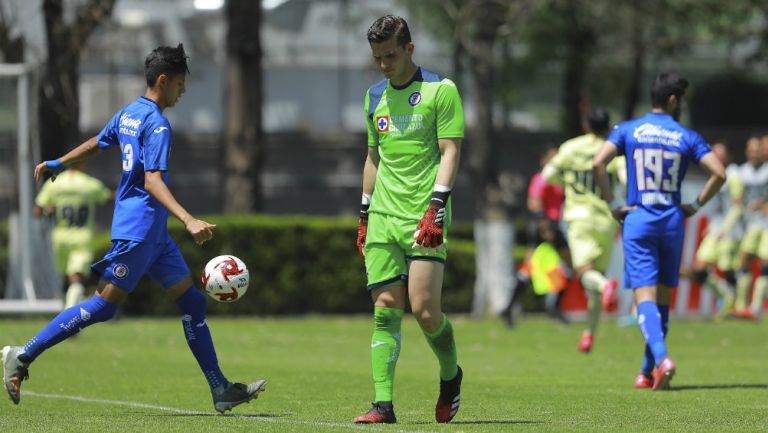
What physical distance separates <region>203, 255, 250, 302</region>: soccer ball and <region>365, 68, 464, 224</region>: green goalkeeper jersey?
93 cm

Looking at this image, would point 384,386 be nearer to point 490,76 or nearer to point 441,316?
point 441,316

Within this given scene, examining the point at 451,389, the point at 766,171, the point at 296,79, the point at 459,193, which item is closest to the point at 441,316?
the point at 451,389

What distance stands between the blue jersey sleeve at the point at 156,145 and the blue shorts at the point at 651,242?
3962mm

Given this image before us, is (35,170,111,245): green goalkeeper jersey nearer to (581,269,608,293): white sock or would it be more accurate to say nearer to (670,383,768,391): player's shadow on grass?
(581,269,608,293): white sock

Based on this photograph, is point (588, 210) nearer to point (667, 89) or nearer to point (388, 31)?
point (667, 89)

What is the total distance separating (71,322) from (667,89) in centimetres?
481

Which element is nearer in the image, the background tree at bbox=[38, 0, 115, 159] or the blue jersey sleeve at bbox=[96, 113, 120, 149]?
the blue jersey sleeve at bbox=[96, 113, 120, 149]

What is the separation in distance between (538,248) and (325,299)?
404 cm

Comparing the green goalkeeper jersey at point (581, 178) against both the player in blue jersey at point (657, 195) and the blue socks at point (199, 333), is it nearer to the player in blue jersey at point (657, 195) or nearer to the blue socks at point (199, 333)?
the player in blue jersey at point (657, 195)

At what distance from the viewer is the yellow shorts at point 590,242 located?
15.0m

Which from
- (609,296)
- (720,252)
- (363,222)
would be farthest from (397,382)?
(720,252)

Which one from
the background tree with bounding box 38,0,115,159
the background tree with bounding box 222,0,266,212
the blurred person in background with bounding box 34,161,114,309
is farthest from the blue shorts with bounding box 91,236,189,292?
the background tree with bounding box 222,0,266,212

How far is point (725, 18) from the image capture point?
2956 centimetres

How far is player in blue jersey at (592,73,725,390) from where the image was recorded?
1109cm
